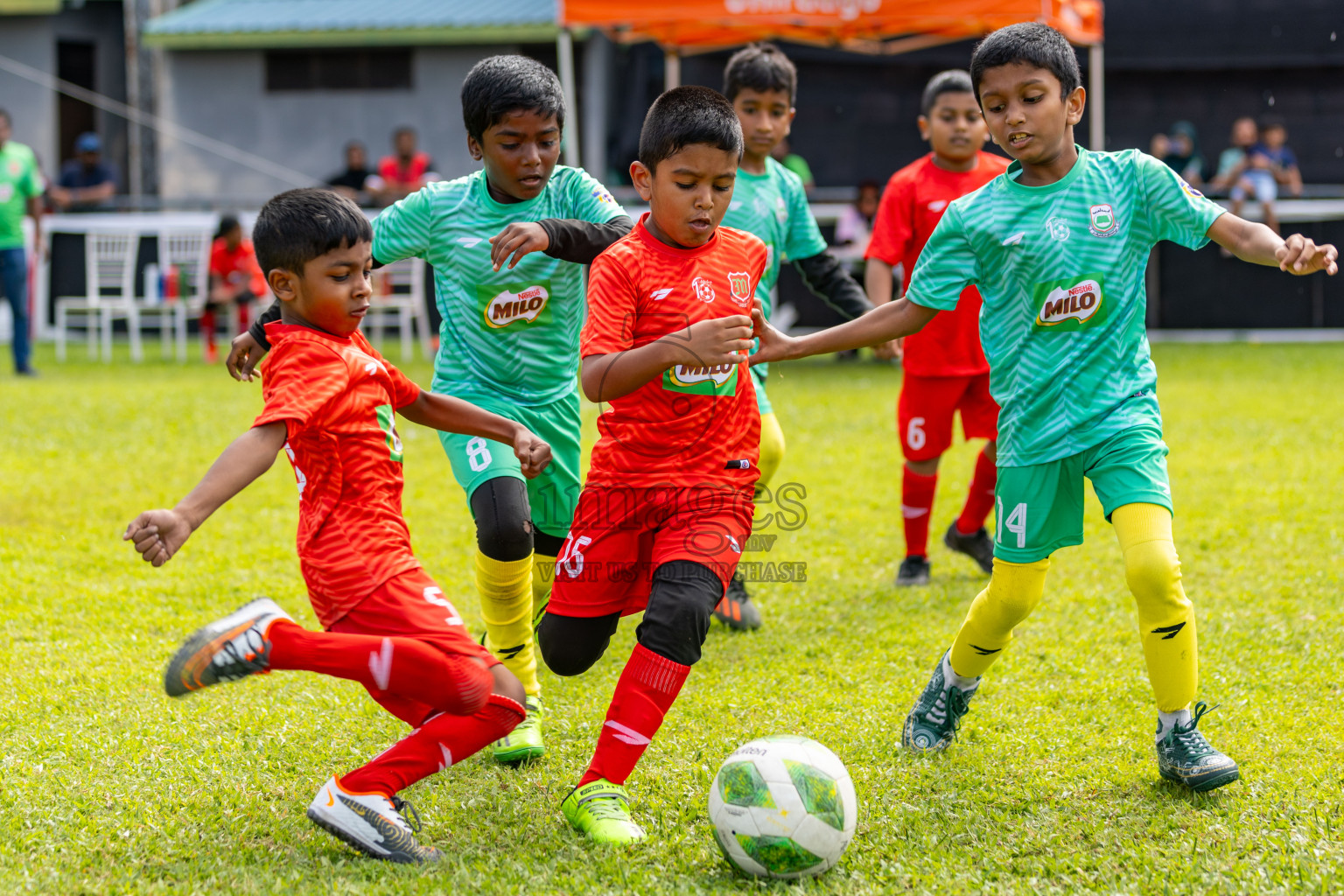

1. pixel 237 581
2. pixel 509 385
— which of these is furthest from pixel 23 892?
pixel 237 581

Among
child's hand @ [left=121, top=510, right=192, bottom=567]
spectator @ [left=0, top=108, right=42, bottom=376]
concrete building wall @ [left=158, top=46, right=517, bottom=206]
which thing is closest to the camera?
child's hand @ [left=121, top=510, right=192, bottom=567]

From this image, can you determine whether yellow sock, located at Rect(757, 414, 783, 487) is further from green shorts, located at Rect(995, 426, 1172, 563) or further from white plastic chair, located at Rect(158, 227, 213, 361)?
white plastic chair, located at Rect(158, 227, 213, 361)

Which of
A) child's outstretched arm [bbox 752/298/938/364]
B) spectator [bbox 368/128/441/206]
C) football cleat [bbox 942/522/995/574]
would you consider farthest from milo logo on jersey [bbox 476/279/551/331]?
spectator [bbox 368/128/441/206]

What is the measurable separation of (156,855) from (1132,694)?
2851 mm

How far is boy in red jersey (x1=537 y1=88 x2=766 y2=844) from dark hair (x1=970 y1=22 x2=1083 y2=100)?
722 mm

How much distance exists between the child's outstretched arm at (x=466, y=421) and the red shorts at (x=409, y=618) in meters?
0.42

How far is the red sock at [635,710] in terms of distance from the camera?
3.16m

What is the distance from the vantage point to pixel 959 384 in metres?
5.58

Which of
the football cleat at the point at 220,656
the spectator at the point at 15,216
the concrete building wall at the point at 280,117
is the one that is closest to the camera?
Result: the football cleat at the point at 220,656

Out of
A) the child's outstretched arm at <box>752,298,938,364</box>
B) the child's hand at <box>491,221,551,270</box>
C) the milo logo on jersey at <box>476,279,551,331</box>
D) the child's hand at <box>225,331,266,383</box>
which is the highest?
the child's hand at <box>491,221,551,270</box>

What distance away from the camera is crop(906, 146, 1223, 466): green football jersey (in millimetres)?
3430

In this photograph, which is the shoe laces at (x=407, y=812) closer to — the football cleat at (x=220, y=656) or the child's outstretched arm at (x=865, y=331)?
the football cleat at (x=220, y=656)

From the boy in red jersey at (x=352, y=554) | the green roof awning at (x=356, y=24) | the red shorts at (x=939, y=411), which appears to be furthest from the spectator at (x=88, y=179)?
the boy in red jersey at (x=352, y=554)

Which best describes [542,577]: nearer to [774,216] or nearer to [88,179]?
[774,216]
